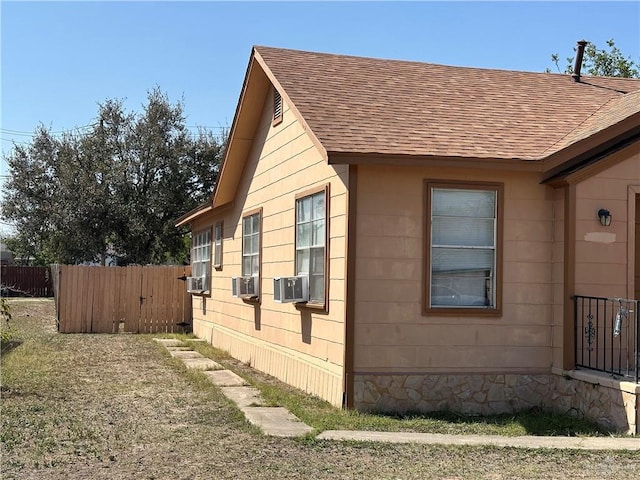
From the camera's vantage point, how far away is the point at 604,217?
959cm

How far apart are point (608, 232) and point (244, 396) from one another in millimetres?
4988

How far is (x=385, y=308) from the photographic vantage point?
9430 millimetres

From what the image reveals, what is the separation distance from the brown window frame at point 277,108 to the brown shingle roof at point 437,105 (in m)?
0.66

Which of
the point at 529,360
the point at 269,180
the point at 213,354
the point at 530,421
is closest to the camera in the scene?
the point at 530,421

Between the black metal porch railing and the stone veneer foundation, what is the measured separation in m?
0.41

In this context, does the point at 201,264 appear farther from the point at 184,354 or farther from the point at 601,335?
the point at 601,335

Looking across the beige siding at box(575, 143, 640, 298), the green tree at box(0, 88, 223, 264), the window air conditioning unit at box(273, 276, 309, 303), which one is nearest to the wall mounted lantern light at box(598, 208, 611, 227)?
the beige siding at box(575, 143, 640, 298)

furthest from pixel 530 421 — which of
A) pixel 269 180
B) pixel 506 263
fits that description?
pixel 269 180

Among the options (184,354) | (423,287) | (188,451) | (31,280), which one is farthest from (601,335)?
(31,280)

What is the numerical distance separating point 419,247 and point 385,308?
85 centimetres

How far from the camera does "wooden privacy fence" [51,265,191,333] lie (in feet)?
69.2

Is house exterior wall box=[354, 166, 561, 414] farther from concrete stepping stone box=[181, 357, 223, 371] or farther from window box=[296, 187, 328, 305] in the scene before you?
concrete stepping stone box=[181, 357, 223, 371]

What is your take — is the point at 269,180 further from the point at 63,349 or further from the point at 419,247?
the point at 63,349

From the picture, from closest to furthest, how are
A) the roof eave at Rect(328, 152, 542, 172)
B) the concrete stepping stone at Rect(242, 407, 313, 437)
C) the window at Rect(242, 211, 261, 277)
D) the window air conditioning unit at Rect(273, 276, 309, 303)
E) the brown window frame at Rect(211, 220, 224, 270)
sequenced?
the concrete stepping stone at Rect(242, 407, 313, 437) → the roof eave at Rect(328, 152, 542, 172) → the window air conditioning unit at Rect(273, 276, 309, 303) → the window at Rect(242, 211, 261, 277) → the brown window frame at Rect(211, 220, 224, 270)
